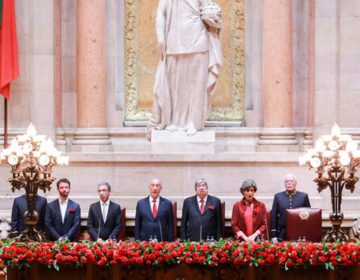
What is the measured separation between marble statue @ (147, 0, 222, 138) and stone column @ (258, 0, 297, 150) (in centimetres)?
98

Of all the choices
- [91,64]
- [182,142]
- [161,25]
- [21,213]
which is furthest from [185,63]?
[21,213]

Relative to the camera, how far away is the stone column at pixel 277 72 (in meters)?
18.1

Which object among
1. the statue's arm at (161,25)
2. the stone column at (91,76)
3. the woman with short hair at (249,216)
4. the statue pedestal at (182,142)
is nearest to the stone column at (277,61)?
the statue pedestal at (182,142)

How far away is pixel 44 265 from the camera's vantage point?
13.1 metres

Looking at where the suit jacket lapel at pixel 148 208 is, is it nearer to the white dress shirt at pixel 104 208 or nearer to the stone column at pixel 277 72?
the white dress shirt at pixel 104 208

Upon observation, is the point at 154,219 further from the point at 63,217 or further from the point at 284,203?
the point at 284,203

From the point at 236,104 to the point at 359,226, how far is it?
12.4 feet

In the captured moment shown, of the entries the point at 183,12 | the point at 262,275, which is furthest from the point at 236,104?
the point at 262,275

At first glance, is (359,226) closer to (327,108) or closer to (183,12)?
(327,108)

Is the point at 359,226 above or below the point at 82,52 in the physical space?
below

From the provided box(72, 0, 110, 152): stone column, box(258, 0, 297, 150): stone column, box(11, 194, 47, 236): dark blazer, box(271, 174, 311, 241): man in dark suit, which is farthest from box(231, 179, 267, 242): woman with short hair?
box(72, 0, 110, 152): stone column

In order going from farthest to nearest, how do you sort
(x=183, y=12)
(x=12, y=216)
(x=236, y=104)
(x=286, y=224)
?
(x=236, y=104) → (x=183, y=12) → (x=12, y=216) → (x=286, y=224)

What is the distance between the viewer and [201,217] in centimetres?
1527

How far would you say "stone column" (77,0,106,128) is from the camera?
18.3m
